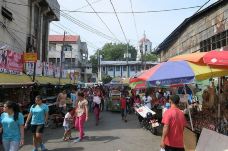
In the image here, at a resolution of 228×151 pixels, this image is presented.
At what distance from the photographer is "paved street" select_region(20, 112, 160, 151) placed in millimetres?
12073

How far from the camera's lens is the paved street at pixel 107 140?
1207cm

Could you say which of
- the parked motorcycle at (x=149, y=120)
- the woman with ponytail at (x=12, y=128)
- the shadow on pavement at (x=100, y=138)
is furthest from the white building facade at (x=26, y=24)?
the woman with ponytail at (x=12, y=128)

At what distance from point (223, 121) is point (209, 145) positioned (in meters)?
1.90

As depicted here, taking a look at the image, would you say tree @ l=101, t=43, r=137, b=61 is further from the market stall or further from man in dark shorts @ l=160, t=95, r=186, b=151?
man in dark shorts @ l=160, t=95, r=186, b=151

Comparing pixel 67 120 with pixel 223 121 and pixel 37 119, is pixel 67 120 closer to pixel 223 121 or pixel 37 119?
pixel 37 119

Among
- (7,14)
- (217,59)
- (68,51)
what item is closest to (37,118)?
(217,59)

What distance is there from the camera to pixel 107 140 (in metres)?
13.5

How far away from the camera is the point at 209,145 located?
8.34 m

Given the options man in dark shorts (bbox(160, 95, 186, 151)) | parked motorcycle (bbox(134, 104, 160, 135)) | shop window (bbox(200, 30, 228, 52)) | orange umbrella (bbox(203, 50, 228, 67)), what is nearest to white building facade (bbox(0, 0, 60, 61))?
parked motorcycle (bbox(134, 104, 160, 135))

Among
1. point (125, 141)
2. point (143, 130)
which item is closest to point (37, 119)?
point (125, 141)

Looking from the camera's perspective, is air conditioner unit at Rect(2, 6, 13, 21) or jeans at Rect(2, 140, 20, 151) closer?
jeans at Rect(2, 140, 20, 151)

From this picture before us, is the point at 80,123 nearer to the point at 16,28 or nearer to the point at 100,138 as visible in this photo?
the point at 100,138

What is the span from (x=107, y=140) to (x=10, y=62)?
23.7ft

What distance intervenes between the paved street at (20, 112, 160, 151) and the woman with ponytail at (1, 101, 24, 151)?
409 centimetres
